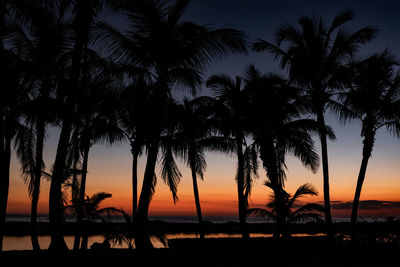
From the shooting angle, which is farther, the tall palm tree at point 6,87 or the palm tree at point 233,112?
the palm tree at point 233,112

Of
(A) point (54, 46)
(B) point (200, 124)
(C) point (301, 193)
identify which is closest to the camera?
(A) point (54, 46)

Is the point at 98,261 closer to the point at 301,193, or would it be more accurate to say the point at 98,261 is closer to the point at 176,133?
the point at 301,193

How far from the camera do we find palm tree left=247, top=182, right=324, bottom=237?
12.3m

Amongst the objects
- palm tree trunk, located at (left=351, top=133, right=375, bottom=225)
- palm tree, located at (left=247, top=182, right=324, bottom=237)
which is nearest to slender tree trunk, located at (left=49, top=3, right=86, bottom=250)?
palm tree, located at (left=247, top=182, right=324, bottom=237)

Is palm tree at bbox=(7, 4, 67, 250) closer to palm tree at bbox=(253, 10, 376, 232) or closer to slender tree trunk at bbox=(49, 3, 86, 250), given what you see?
slender tree trunk at bbox=(49, 3, 86, 250)

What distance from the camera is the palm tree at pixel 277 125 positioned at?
1377cm

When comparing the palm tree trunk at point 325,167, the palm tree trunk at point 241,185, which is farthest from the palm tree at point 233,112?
the palm tree trunk at point 325,167

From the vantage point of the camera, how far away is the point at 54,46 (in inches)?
392

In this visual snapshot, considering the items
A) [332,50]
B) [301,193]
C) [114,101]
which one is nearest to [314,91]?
[332,50]

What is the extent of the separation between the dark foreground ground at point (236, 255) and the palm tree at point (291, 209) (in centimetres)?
93

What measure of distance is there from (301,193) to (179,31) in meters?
7.81

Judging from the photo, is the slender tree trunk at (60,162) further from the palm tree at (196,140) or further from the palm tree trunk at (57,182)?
the palm tree at (196,140)

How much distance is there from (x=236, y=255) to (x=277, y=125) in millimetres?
6645

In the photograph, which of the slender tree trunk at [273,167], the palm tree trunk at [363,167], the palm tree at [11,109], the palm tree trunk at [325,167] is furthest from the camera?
the palm tree trunk at [363,167]
